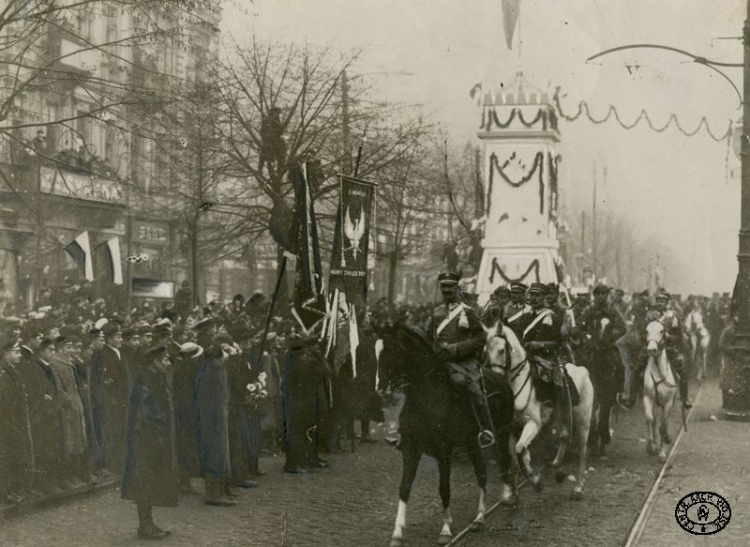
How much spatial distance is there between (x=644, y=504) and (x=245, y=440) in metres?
4.46

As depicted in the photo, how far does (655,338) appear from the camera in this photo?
13.3 meters

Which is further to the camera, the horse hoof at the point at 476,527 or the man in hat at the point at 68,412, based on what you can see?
the man in hat at the point at 68,412

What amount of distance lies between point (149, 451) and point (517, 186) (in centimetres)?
1731

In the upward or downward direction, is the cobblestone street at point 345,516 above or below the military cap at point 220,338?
below

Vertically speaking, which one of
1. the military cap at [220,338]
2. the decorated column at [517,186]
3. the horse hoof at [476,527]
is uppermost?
the decorated column at [517,186]

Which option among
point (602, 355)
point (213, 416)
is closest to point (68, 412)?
point (213, 416)

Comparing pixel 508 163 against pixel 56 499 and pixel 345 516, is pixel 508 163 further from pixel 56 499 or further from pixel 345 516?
pixel 56 499

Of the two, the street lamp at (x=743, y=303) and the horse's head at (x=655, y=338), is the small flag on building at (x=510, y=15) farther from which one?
the horse's head at (x=655, y=338)

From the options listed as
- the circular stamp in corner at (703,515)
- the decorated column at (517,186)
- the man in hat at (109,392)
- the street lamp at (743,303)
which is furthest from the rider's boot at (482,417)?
the decorated column at (517,186)

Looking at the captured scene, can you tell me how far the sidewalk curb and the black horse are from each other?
11.7 feet

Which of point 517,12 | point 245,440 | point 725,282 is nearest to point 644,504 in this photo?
point 245,440

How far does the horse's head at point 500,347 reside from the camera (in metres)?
10.3

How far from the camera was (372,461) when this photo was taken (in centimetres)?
1317

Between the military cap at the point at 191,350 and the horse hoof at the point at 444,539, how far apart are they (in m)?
3.38
